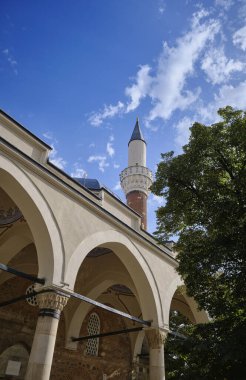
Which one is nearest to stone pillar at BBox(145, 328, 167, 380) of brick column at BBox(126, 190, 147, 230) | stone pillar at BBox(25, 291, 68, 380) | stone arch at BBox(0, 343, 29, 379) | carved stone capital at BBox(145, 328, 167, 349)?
carved stone capital at BBox(145, 328, 167, 349)

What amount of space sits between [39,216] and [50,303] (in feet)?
5.73

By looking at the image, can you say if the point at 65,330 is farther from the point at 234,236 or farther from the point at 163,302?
the point at 234,236

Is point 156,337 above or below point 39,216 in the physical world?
below

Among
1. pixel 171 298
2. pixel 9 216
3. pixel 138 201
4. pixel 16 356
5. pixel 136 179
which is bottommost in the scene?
pixel 16 356

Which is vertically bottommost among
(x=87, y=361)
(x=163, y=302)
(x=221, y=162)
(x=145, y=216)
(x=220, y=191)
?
(x=87, y=361)

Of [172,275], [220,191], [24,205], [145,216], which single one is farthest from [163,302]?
[145,216]

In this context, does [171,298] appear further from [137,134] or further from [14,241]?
[137,134]

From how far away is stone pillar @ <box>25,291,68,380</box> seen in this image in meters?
5.87

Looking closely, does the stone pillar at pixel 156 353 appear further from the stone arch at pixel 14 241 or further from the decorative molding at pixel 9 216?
the decorative molding at pixel 9 216

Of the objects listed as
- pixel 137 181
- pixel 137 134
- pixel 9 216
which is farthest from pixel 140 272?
pixel 137 134

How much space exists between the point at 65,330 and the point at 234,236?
26.6 ft

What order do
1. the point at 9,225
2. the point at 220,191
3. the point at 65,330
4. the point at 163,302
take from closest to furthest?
the point at 220,191
the point at 9,225
the point at 163,302
the point at 65,330

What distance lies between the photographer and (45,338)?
6.19 meters

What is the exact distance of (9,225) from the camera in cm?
912
